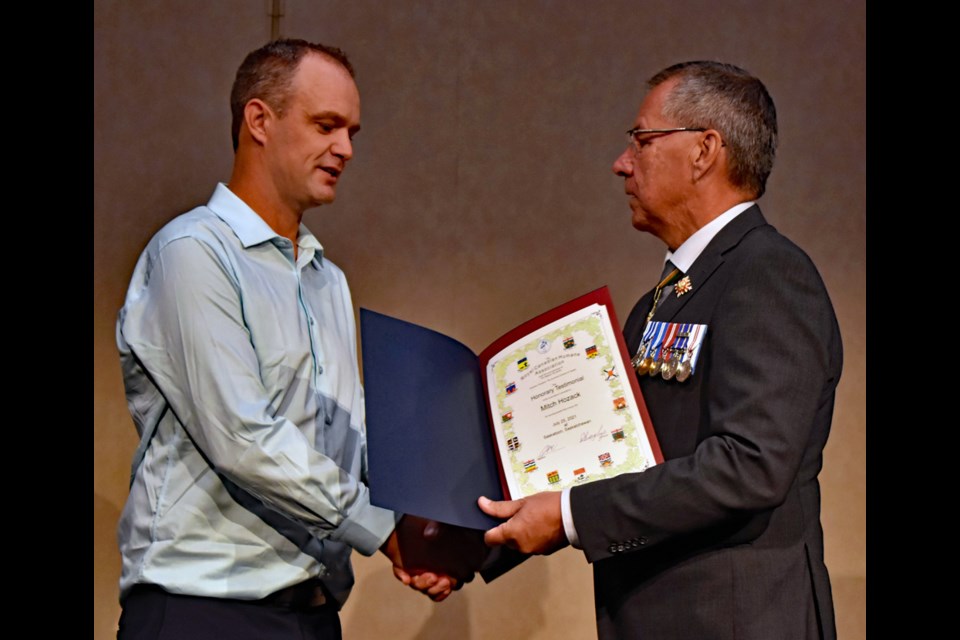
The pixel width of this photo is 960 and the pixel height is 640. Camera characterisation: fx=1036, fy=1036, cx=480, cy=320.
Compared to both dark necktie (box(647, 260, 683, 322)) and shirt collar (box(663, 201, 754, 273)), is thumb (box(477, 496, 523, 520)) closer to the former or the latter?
dark necktie (box(647, 260, 683, 322))

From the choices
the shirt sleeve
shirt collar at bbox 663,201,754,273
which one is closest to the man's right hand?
the shirt sleeve

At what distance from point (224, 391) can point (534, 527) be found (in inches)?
23.0

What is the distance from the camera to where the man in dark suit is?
1.65 metres

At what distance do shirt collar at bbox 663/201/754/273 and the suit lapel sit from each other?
1 centimetres

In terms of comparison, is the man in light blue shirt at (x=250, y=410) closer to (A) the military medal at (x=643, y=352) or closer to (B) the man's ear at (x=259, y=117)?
(B) the man's ear at (x=259, y=117)

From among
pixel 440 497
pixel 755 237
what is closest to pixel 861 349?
pixel 755 237

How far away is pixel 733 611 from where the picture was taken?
169 cm

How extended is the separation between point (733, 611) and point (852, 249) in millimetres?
2239

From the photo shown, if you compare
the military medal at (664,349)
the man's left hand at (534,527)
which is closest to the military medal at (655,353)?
the military medal at (664,349)

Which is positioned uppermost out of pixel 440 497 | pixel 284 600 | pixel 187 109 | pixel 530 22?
pixel 530 22

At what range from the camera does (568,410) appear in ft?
5.94

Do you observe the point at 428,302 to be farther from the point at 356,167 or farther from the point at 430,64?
the point at 430,64

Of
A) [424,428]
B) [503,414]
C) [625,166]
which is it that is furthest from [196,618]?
[625,166]

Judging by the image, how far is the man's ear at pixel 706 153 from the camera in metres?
1.90
